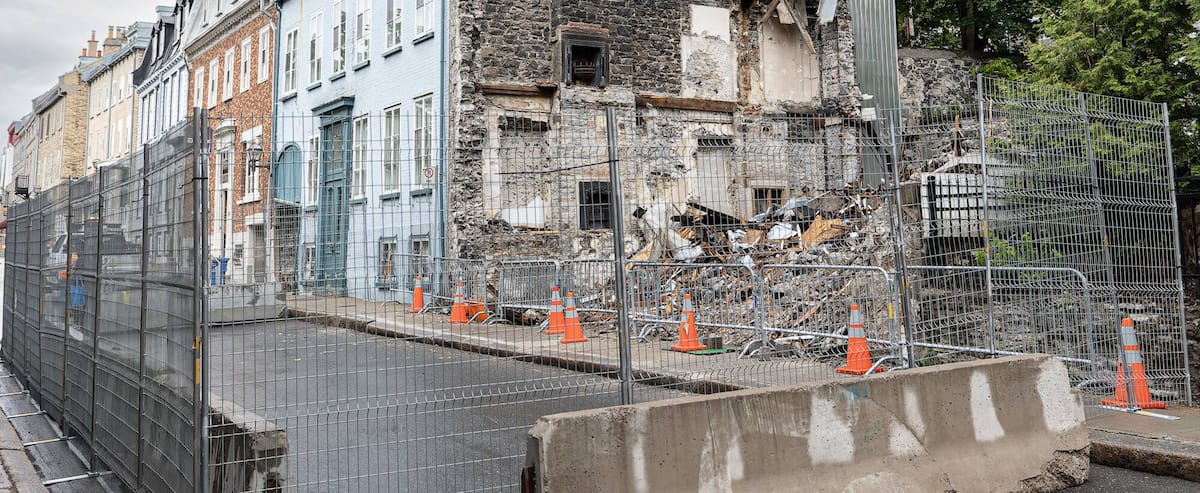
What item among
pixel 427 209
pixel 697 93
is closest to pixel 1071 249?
pixel 427 209

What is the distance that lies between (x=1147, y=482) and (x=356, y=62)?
20541 millimetres

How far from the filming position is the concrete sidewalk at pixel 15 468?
5.61m

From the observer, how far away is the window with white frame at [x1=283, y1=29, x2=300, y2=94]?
994 inches

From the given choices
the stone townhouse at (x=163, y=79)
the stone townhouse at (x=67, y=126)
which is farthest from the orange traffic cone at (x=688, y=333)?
the stone townhouse at (x=67, y=126)

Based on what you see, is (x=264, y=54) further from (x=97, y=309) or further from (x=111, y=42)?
(x=111, y=42)

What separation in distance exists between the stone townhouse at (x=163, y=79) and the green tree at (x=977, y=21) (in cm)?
2772

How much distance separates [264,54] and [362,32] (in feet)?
21.6

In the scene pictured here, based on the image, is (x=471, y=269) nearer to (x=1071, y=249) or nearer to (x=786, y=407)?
(x=786, y=407)

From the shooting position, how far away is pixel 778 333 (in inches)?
445

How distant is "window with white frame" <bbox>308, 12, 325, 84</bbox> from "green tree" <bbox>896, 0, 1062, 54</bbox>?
19201mm

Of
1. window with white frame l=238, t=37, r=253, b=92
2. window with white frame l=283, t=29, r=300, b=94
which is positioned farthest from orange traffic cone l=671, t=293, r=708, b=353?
window with white frame l=238, t=37, r=253, b=92

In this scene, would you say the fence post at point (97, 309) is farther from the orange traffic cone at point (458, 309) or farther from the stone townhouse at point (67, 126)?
the stone townhouse at point (67, 126)

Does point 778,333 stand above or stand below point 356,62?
below

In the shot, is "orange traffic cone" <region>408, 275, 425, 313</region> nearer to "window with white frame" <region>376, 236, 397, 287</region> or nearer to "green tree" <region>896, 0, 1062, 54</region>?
"window with white frame" <region>376, 236, 397, 287</region>
